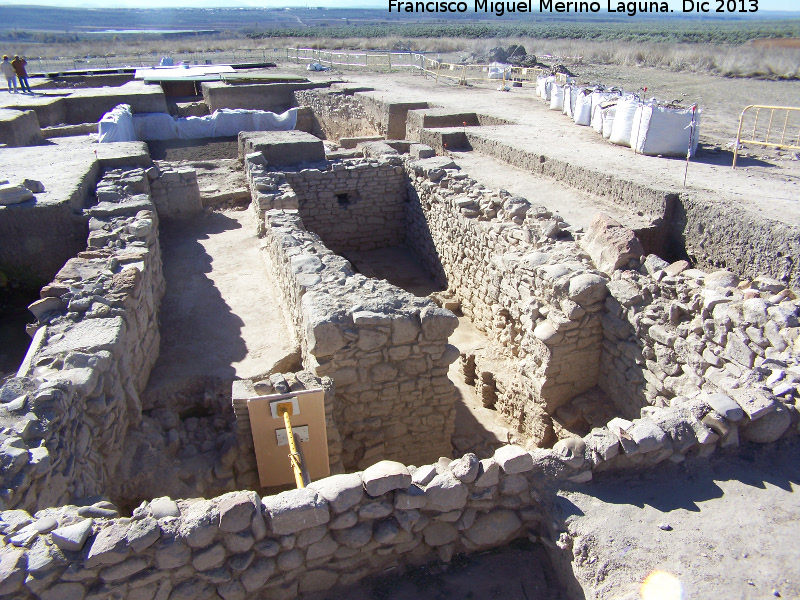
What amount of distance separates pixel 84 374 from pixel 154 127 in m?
13.5

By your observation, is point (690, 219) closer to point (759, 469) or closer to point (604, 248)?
point (604, 248)

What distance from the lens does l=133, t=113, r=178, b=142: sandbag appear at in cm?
1512

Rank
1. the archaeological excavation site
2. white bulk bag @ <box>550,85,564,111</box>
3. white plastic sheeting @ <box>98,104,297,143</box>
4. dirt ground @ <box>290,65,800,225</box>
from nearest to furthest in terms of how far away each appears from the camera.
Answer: the archaeological excavation site < dirt ground @ <box>290,65,800,225</box> < white plastic sheeting @ <box>98,104,297,143</box> < white bulk bag @ <box>550,85,564,111</box>

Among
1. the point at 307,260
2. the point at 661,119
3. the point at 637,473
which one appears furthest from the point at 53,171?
the point at 661,119

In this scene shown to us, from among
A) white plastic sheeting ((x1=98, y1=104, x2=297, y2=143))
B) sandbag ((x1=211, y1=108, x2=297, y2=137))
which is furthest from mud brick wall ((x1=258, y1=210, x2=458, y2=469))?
sandbag ((x1=211, y1=108, x2=297, y2=137))

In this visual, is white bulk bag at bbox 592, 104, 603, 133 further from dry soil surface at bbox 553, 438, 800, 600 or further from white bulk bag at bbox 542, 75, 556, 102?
dry soil surface at bbox 553, 438, 800, 600

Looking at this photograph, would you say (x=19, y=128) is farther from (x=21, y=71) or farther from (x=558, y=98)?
(x=558, y=98)

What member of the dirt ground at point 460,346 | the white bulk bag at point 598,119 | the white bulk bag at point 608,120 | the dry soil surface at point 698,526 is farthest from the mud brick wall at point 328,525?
the white bulk bag at point 598,119

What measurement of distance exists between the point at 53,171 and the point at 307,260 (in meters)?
5.24

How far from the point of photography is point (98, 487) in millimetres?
3777

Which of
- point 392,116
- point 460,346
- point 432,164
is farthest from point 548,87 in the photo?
point 460,346

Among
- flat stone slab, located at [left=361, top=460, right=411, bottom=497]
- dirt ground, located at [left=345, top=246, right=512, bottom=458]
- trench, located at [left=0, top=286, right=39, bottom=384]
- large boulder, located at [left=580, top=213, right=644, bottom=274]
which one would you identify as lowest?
dirt ground, located at [left=345, top=246, right=512, bottom=458]

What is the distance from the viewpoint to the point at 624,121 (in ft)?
36.4

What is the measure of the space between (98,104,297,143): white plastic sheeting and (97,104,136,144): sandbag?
0.04m
